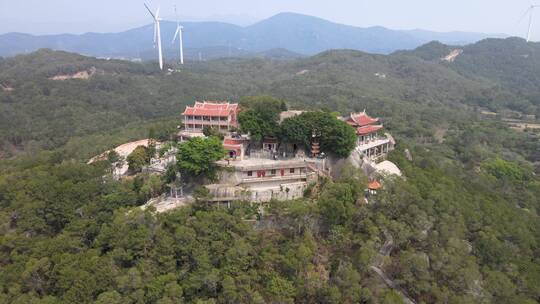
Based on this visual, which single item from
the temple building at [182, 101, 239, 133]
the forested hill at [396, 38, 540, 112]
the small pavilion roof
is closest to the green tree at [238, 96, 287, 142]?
the temple building at [182, 101, 239, 133]

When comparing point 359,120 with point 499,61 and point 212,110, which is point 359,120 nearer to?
point 212,110

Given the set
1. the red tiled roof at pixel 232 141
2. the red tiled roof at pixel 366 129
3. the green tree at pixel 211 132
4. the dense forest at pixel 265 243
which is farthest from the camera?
the red tiled roof at pixel 366 129

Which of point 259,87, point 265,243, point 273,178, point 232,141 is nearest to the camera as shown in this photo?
point 265,243

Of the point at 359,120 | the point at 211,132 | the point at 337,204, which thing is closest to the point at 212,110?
the point at 211,132

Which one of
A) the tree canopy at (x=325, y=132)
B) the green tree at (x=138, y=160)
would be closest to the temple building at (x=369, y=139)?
the tree canopy at (x=325, y=132)

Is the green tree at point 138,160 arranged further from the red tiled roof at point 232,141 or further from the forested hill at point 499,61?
the forested hill at point 499,61

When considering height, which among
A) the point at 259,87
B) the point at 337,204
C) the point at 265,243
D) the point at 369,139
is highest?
the point at 369,139
